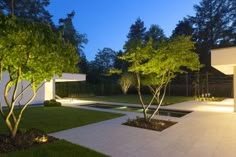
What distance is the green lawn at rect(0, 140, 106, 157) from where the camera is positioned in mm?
4988

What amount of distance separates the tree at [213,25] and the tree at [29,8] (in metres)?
23.8

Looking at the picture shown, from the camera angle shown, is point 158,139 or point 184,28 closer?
point 158,139

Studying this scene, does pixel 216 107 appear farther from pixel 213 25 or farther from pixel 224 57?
pixel 213 25

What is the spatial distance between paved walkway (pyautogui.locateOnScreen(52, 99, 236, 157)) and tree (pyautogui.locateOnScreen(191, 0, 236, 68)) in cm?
2876

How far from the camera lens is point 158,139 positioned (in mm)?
6957

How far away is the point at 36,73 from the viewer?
19.2 feet

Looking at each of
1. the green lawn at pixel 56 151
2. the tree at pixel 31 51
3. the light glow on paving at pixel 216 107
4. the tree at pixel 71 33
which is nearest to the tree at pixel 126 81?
the tree at pixel 71 33

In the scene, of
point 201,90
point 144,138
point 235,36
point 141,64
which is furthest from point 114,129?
point 235,36

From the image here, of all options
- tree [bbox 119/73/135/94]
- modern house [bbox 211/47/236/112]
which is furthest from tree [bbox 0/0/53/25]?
modern house [bbox 211/47/236/112]

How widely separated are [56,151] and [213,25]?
3854cm

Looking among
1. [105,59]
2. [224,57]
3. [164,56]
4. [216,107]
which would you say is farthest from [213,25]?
[164,56]

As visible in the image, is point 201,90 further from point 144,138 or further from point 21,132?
point 21,132

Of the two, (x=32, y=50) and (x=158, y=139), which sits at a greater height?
(x=32, y=50)

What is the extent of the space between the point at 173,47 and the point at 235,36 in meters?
31.9
